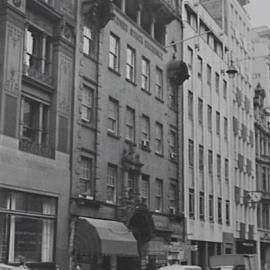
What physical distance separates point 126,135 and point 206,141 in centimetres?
1403

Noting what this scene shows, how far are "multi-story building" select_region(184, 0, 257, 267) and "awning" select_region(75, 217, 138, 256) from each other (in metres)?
12.7

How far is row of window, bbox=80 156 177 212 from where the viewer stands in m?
28.9

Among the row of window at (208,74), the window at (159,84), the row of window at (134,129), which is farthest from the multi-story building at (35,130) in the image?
the row of window at (208,74)

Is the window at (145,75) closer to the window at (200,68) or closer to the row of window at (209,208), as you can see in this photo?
the row of window at (209,208)

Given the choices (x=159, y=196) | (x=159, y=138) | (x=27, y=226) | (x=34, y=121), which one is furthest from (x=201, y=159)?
(x=27, y=226)

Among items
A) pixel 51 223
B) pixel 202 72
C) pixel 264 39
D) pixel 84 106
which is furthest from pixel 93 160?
pixel 264 39

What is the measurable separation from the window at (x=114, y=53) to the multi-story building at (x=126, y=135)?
0.06 meters

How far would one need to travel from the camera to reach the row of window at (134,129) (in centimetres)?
3219

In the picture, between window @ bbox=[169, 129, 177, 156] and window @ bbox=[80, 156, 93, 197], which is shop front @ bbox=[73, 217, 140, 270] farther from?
window @ bbox=[169, 129, 177, 156]

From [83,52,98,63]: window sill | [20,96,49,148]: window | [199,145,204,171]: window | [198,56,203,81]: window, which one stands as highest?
[198,56,203,81]: window

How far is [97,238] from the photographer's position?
2697 centimetres

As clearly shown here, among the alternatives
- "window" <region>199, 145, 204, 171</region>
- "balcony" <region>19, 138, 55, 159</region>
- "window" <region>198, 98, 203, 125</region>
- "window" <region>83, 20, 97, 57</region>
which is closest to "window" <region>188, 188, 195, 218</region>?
"window" <region>199, 145, 204, 171</region>

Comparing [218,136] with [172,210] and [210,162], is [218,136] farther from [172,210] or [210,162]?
[172,210]

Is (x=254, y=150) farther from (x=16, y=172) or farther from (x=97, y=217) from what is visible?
(x=16, y=172)
